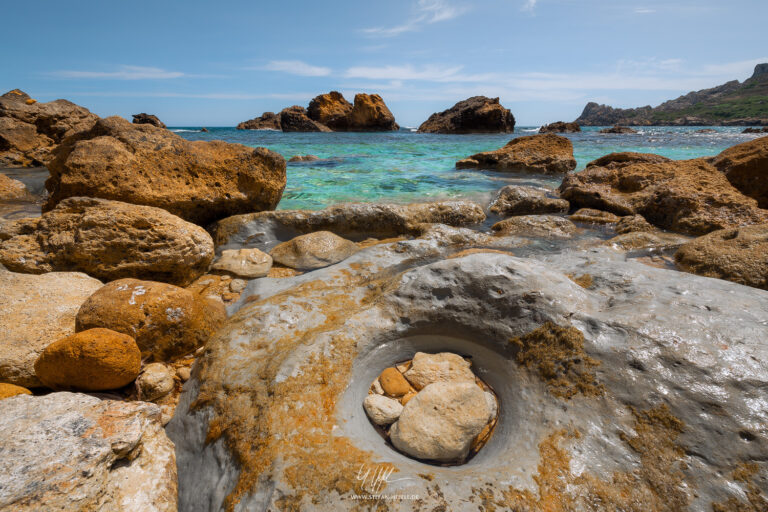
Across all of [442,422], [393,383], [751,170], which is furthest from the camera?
[751,170]

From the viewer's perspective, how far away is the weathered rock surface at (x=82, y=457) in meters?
1.31

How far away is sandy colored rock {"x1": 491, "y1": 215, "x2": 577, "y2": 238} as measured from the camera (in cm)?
525

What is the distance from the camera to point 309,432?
5.35 feet

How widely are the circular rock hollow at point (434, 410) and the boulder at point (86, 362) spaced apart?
1.62 metres

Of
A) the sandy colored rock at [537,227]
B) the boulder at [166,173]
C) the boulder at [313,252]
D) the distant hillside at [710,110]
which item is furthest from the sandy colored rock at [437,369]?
the distant hillside at [710,110]

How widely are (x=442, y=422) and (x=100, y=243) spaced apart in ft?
11.5

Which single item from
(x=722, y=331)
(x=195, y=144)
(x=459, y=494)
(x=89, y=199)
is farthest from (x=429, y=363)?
(x=195, y=144)

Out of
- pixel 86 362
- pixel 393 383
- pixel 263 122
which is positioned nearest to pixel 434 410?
pixel 393 383

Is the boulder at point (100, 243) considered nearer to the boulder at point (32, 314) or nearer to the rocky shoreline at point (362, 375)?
the rocky shoreline at point (362, 375)

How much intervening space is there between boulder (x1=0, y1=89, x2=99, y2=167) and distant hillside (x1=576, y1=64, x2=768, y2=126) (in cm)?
8275

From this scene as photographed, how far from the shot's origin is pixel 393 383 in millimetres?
2131

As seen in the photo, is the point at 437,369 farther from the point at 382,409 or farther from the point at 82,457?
the point at 82,457

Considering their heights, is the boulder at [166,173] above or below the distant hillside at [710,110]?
below

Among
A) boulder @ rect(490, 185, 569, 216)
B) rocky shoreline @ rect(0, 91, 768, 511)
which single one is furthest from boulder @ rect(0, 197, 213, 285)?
boulder @ rect(490, 185, 569, 216)
